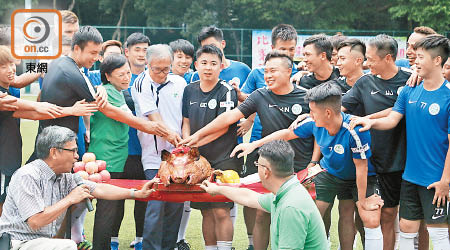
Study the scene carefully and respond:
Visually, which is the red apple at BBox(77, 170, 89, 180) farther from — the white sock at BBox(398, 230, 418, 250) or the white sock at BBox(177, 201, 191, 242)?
the white sock at BBox(398, 230, 418, 250)

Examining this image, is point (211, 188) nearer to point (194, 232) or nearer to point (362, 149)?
point (362, 149)

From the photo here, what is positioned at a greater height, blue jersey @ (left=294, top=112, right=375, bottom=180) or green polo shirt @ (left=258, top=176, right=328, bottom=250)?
blue jersey @ (left=294, top=112, right=375, bottom=180)

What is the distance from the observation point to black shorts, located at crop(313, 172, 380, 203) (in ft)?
18.2

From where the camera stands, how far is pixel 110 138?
6086 millimetres

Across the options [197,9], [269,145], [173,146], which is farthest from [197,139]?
[197,9]

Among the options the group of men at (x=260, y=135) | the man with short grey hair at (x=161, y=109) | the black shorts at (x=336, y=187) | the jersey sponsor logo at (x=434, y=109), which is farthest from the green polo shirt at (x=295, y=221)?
the man with short grey hair at (x=161, y=109)

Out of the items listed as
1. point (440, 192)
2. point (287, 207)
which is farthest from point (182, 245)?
point (287, 207)

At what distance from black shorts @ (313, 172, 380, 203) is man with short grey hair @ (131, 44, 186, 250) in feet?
5.00

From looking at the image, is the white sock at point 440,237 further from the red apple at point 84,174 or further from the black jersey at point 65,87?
the black jersey at point 65,87

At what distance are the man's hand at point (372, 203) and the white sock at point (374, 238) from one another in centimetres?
21

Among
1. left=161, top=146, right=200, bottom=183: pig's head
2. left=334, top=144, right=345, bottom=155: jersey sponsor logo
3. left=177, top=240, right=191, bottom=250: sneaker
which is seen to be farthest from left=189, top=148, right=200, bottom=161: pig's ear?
left=177, top=240, right=191, bottom=250: sneaker

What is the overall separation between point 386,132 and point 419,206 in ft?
2.60

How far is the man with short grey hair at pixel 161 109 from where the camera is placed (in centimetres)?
613

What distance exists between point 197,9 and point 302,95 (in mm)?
28284
